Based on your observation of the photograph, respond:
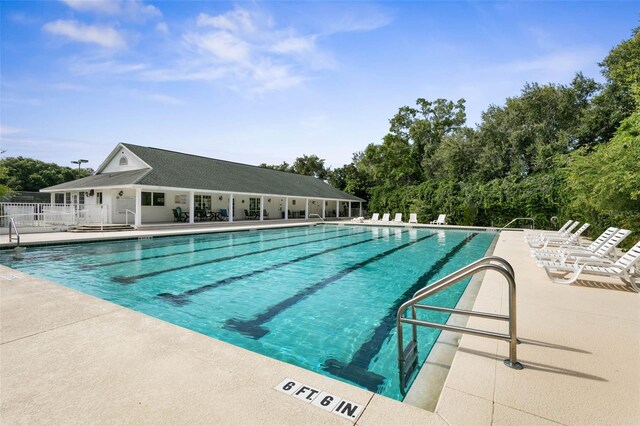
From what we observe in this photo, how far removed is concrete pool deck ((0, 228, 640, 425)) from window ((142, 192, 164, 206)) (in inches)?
687

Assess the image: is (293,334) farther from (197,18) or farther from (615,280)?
(197,18)

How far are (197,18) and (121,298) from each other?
10522mm

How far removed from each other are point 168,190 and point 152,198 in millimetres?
2213

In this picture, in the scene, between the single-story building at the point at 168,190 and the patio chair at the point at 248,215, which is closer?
the single-story building at the point at 168,190

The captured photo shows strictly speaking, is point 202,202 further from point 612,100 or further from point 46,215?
point 612,100

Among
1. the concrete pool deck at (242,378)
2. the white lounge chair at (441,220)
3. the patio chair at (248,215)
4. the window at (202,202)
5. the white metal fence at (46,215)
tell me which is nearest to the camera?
the concrete pool deck at (242,378)

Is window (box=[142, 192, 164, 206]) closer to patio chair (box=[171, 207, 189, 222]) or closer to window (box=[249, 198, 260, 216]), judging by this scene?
patio chair (box=[171, 207, 189, 222])

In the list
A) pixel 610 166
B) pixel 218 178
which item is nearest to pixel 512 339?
pixel 610 166

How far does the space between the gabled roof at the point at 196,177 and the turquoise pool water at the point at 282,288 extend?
7.20 metres

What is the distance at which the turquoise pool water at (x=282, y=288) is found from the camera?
14.2ft

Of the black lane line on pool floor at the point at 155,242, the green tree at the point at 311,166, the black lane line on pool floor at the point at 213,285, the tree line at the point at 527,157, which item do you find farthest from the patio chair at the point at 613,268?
the green tree at the point at 311,166

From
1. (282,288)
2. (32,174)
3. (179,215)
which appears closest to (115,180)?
(179,215)

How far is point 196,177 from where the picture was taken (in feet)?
71.7

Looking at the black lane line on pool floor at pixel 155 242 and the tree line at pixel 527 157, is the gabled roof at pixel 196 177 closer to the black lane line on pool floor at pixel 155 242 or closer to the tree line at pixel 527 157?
the black lane line on pool floor at pixel 155 242
